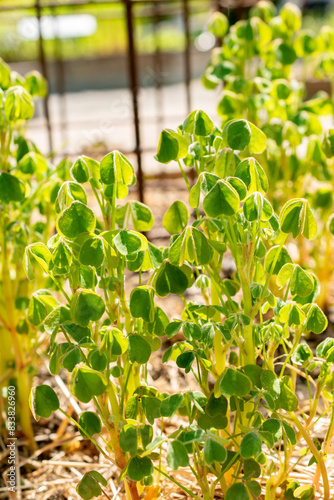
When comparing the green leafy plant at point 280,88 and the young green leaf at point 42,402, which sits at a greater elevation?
the green leafy plant at point 280,88

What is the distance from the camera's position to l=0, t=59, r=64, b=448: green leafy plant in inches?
37.9

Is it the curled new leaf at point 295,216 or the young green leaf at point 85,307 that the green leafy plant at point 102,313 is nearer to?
the young green leaf at point 85,307

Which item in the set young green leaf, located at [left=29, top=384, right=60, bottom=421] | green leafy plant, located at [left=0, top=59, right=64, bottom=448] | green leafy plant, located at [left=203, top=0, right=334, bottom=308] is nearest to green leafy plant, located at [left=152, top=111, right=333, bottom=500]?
young green leaf, located at [left=29, top=384, right=60, bottom=421]

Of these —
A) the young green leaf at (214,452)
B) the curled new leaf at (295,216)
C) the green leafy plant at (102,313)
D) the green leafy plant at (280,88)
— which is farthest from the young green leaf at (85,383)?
the green leafy plant at (280,88)

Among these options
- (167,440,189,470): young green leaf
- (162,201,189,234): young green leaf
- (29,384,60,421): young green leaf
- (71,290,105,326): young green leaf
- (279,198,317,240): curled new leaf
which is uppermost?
(279,198,317,240): curled new leaf

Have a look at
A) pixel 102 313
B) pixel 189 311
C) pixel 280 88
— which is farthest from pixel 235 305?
pixel 280 88

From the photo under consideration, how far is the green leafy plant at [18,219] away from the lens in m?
0.96

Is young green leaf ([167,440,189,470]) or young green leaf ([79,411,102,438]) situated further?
young green leaf ([79,411,102,438])

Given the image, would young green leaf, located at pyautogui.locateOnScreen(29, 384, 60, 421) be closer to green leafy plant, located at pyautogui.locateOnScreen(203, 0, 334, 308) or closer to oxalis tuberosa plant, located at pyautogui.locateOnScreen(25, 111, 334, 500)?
oxalis tuberosa plant, located at pyautogui.locateOnScreen(25, 111, 334, 500)

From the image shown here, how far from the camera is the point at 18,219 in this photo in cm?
108

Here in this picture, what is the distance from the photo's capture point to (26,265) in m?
0.72

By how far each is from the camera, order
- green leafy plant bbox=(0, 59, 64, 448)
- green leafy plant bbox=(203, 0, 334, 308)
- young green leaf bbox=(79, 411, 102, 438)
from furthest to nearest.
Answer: green leafy plant bbox=(203, 0, 334, 308), green leafy plant bbox=(0, 59, 64, 448), young green leaf bbox=(79, 411, 102, 438)

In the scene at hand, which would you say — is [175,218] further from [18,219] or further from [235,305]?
[18,219]

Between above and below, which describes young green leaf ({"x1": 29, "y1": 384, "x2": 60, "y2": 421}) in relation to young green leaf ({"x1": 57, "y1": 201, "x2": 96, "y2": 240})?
below
